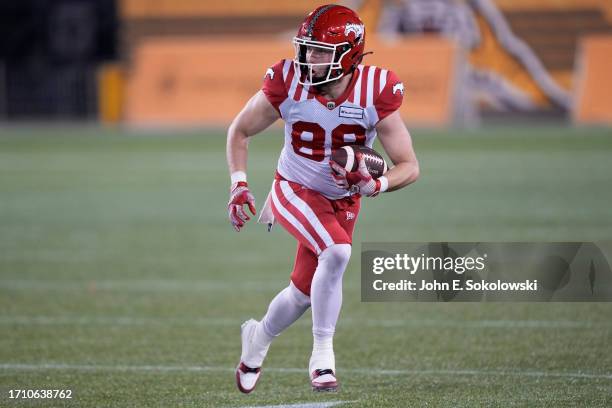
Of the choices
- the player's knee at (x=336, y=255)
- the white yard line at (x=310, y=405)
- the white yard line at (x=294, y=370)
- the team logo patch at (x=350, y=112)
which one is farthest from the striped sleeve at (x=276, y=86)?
the white yard line at (x=294, y=370)

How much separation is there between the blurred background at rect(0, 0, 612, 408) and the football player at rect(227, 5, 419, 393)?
0.41m

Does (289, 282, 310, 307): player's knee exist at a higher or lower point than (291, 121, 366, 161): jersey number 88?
lower

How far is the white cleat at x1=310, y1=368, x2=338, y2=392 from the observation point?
16.0 feet

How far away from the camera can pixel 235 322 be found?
698 cm

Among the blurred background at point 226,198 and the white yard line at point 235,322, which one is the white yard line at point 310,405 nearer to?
the blurred background at point 226,198

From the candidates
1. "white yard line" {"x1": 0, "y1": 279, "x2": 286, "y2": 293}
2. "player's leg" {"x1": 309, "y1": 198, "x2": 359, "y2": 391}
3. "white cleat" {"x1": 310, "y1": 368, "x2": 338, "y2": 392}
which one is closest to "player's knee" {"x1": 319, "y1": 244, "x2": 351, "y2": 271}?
"player's leg" {"x1": 309, "y1": 198, "x2": 359, "y2": 391}

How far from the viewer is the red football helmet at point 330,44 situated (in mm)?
4863

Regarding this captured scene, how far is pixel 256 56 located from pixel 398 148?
1609cm

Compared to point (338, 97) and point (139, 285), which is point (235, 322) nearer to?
point (139, 285)

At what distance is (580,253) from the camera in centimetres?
Result: 849

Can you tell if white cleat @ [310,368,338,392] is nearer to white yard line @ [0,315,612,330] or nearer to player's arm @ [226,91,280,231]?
player's arm @ [226,91,280,231]

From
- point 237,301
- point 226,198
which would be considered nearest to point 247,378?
point 237,301

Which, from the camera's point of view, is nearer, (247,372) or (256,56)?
(247,372)

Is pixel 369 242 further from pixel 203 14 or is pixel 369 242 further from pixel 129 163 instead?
pixel 203 14
